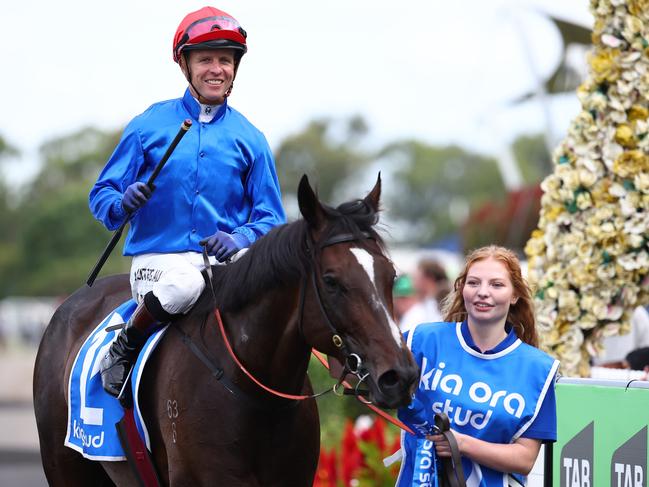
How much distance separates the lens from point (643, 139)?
5988mm

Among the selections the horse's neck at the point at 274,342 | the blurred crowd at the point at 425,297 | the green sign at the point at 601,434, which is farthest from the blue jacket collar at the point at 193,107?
the blurred crowd at the point at 425,297

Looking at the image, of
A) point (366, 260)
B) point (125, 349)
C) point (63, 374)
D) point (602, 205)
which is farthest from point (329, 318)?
point (602, 205)

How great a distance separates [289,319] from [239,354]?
30 centimetres

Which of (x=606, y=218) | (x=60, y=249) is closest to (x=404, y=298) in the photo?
(x=606, y=218)

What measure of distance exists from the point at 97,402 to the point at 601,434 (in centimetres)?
220

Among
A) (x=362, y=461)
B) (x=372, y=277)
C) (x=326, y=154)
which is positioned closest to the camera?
(x=372, y=277)

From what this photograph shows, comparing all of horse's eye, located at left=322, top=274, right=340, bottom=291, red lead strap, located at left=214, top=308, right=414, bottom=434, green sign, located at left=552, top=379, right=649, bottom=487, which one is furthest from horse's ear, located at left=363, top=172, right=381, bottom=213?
green sign, located at left=552, top=379, right=649, bottom=487

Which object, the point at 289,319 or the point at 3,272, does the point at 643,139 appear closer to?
the point at 289,319

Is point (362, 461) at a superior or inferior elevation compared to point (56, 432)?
inferior

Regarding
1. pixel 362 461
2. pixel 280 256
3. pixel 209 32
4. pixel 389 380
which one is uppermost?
pixel 209 32

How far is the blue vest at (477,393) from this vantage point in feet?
12.8

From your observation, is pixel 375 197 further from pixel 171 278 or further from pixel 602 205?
pixel 602 205

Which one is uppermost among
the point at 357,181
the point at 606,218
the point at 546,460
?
the point at 357,181

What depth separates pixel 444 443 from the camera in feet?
12.5
